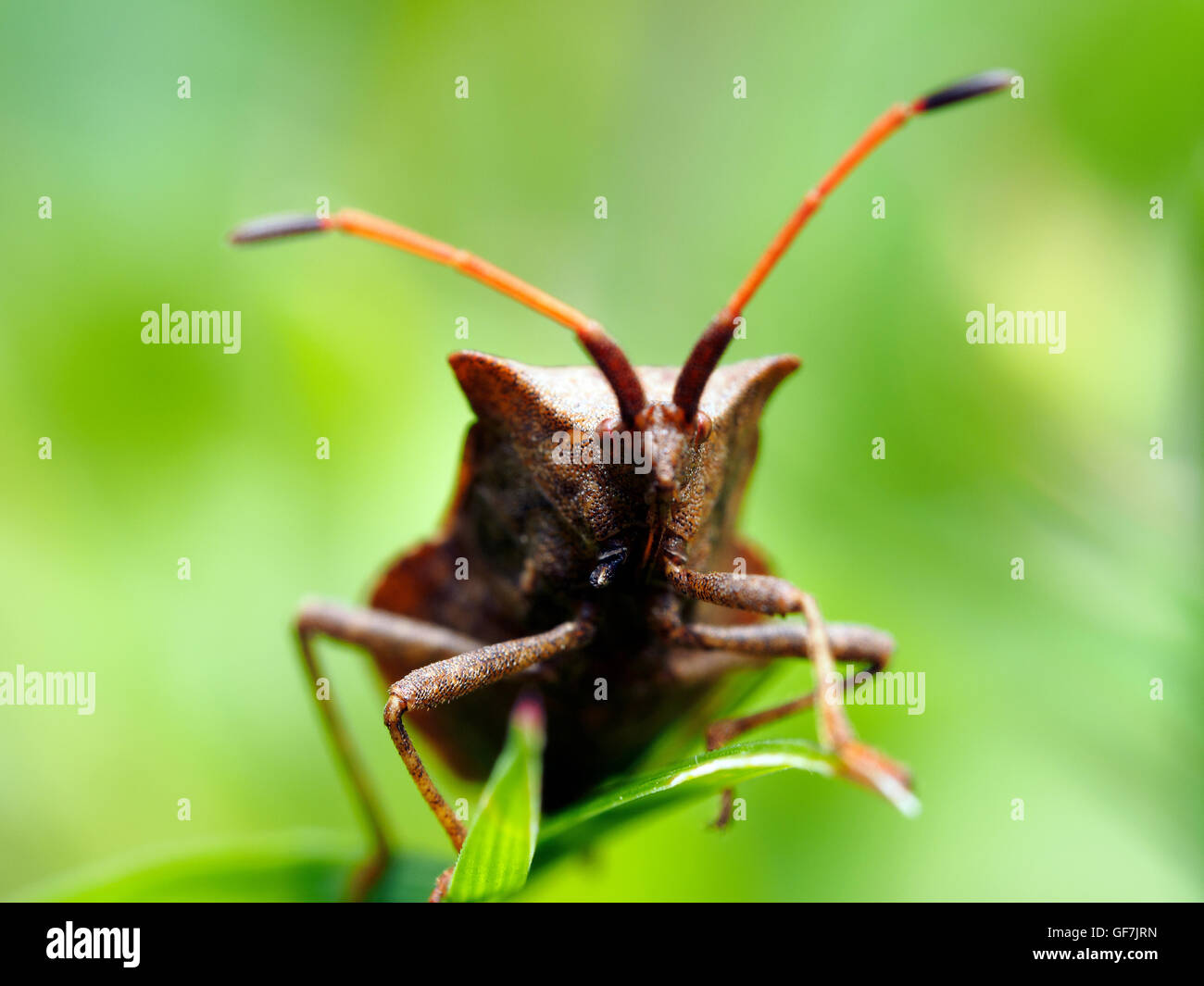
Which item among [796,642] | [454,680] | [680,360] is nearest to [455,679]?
[454,680]

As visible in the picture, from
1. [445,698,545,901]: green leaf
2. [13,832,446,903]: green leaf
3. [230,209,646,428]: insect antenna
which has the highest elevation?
[230,209,646,428]: insect antenna

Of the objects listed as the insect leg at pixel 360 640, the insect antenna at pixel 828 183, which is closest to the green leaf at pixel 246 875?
the insect leg at pixel 360 640

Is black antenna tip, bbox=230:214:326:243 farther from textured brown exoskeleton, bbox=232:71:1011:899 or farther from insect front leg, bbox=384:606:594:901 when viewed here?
insect front leg, bbox=384:606:594:901

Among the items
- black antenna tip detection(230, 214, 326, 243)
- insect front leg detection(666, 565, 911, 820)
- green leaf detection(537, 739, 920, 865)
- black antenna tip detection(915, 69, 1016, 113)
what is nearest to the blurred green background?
green leaf detection(537, 739, 920, 865)

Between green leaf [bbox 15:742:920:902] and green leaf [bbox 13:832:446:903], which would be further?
green leaf [bbox 13:832:446:903]

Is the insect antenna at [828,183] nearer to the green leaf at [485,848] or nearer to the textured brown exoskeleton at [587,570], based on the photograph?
the textured brown exoskeleton at [587,570]

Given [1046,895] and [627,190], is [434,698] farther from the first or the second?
[627,190]
